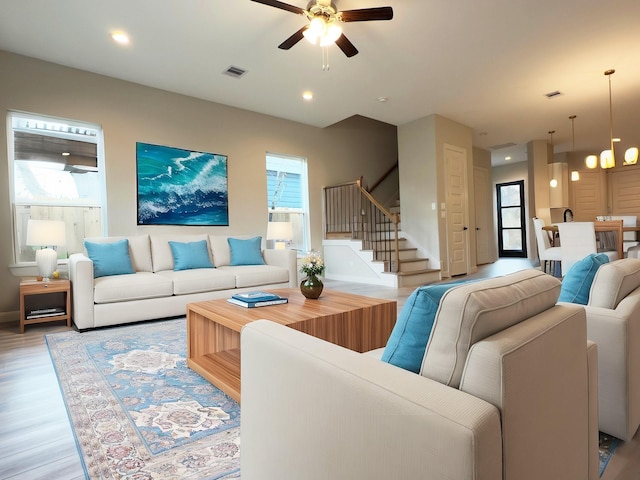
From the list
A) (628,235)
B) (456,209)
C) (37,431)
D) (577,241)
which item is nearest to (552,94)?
(456,209)

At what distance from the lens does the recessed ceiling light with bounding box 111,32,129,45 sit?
356cm

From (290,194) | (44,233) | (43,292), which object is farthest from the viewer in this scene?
(290,194)

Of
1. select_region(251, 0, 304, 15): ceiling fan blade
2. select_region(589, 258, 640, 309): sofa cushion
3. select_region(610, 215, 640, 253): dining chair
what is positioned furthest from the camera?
select_region(610, 215, 640, 253): dining chair

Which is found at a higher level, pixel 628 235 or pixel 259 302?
pixel 628 235

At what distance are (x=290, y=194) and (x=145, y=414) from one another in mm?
5021

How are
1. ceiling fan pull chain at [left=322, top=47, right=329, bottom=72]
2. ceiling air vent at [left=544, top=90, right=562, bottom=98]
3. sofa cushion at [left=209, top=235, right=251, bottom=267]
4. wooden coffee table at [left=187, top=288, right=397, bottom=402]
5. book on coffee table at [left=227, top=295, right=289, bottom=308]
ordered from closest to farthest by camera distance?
1. wooden coffee table at [left=187, top=288, right=397, bottom=402]
2. book on coffee table at [left=227, top=295, right=289, bottom=308]
3. ceiling fan pull chain at [left=322, top=47, right=329, bottom=72]
4. sofa cushion at [left=209, top=235, right=251, bottom=267]
5. ceiling air vent at [left=544, top=90, right=562, bottom=98]

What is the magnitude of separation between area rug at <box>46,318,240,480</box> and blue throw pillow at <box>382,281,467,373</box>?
0.87m

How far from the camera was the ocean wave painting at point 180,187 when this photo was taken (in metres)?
4.74

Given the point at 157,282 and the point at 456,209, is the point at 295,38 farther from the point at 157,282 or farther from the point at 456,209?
the point at 456,209

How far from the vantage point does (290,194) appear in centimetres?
645

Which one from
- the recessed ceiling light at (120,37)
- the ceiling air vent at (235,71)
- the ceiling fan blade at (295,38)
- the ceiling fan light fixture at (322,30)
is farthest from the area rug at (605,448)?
the recessed ceiling light at (120,37)

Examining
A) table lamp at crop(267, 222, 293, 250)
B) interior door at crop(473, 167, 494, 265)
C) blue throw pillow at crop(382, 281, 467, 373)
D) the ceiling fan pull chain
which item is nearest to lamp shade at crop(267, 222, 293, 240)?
table lamp at crop(267, 222, 293, 250)

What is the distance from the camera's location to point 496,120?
6.45m

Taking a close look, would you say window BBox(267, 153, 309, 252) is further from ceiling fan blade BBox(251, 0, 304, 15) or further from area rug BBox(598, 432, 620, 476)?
area rug BBox(598, 432, 620, 476)
